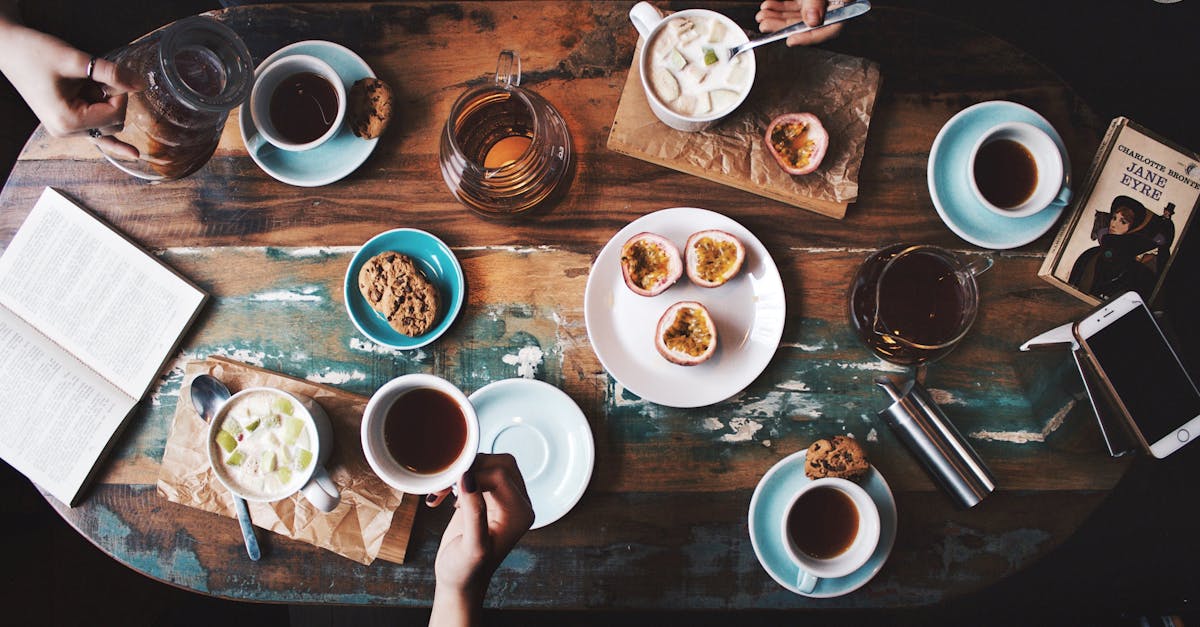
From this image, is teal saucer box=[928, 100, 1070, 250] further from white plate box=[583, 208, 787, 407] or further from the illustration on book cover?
white plate box=[583, 208, 787, 407]

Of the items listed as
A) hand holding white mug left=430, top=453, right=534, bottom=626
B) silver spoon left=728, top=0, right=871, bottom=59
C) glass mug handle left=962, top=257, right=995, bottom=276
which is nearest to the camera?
hand holding white mug left=430, top=453, right=534, bottom=626

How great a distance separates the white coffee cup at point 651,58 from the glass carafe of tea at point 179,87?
90 centimetres

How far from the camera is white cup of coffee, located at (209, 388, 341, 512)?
1.49m

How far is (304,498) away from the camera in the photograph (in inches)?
63.2

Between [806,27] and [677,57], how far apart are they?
0.30 metres

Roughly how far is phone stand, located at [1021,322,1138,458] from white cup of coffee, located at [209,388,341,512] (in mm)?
1762

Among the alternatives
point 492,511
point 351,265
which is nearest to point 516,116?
point 351,265

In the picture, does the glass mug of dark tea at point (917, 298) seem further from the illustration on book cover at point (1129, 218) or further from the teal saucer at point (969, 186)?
the illustration on book cover at point (1129, 218)

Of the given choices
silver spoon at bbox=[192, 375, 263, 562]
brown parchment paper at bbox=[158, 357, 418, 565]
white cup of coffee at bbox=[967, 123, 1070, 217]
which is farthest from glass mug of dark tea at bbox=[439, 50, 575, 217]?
white cup of coffee at bbox=[967, 123, 1070, 217]

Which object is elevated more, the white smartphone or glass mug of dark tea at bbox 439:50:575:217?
glass mug of dark tea at bbox 439:50:575:217

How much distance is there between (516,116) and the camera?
5.26ft

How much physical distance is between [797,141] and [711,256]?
36cm

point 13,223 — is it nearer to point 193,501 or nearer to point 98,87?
point 98,87

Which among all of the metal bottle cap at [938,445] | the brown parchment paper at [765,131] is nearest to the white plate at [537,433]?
the brown parchment paper at [765,131]
